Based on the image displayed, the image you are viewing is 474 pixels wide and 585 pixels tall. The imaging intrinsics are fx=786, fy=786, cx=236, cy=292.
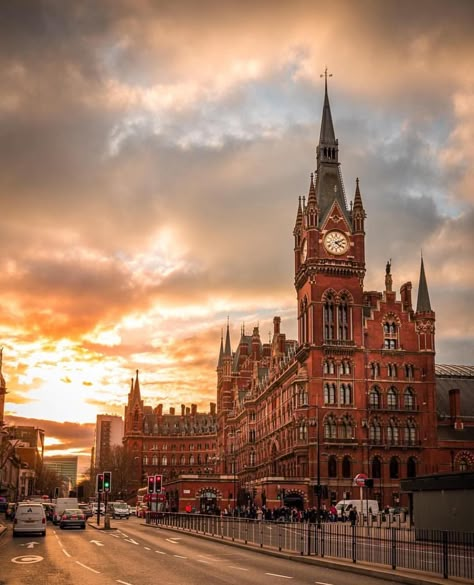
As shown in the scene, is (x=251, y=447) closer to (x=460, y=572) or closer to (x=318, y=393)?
(x=318, y=393)

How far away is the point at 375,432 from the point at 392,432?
2202 millimetres

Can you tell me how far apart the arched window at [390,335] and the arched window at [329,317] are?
6703 millimetres

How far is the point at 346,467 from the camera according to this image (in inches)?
3467

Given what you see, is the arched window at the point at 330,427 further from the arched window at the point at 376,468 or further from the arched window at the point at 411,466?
the arched window at the point at 411,466

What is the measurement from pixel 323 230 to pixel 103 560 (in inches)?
2681

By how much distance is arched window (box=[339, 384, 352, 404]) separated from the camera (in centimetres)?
8919

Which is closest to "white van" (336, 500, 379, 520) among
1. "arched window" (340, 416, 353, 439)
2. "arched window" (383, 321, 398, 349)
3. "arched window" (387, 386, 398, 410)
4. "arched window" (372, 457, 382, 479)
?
"arched window" (372, 457, 382, 479)

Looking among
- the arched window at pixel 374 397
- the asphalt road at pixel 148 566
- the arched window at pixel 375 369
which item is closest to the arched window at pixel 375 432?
the arched window at pixel 374 397

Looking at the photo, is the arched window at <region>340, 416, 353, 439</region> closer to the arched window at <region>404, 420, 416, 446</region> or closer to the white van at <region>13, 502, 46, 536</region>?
the arched window at <region>404, 420, 416, 446</region>

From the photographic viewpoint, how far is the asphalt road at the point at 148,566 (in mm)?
22656

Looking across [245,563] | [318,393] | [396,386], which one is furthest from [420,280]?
[245,563]

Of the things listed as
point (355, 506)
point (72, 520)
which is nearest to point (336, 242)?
point (355, 506)

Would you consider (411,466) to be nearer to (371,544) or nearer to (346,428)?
(346,428)

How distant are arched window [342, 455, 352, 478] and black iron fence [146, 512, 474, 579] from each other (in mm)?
42390
